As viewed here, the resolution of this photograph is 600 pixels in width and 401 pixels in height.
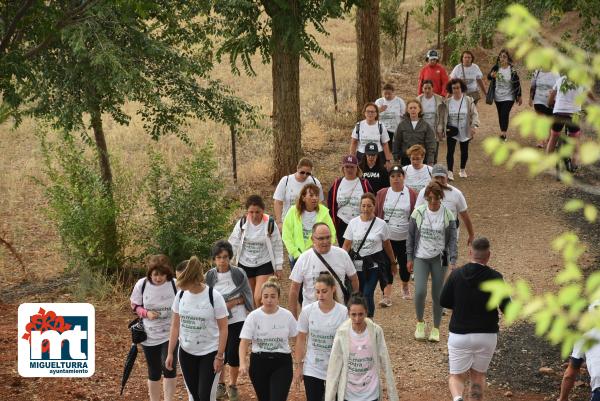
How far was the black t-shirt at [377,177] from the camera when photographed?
12.5 m

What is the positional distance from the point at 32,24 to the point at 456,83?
7346mm

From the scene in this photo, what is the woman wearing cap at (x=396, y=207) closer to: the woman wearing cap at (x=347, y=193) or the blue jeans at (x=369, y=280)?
the woman wearing cap at (x=347, y=193)

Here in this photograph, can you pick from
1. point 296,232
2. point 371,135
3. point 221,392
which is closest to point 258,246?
point 296,232

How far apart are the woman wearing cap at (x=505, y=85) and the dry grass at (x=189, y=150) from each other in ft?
11.2

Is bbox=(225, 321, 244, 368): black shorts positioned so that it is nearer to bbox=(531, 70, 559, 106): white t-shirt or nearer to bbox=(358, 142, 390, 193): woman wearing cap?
bbox=(358, 142, 390, 193): woman wearing cap

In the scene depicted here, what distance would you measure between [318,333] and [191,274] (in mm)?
1151

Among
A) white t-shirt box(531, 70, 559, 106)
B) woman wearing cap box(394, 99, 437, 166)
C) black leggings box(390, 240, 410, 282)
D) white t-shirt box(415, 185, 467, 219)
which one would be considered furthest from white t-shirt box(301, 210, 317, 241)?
white t-shirt box(531, 70, 559, 106)

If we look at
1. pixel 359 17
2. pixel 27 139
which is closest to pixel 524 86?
pixel 359 17

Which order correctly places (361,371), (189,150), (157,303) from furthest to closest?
(189,150) < (157,303) < (361,371)

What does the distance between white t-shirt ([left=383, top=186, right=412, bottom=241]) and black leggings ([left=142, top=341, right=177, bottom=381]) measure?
3.61 meters

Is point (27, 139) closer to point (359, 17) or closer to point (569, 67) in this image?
point (359, 17)

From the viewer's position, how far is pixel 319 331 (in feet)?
25.0

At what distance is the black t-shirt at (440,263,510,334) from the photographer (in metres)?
7.85

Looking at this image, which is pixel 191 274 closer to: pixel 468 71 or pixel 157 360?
pixel 157 360
